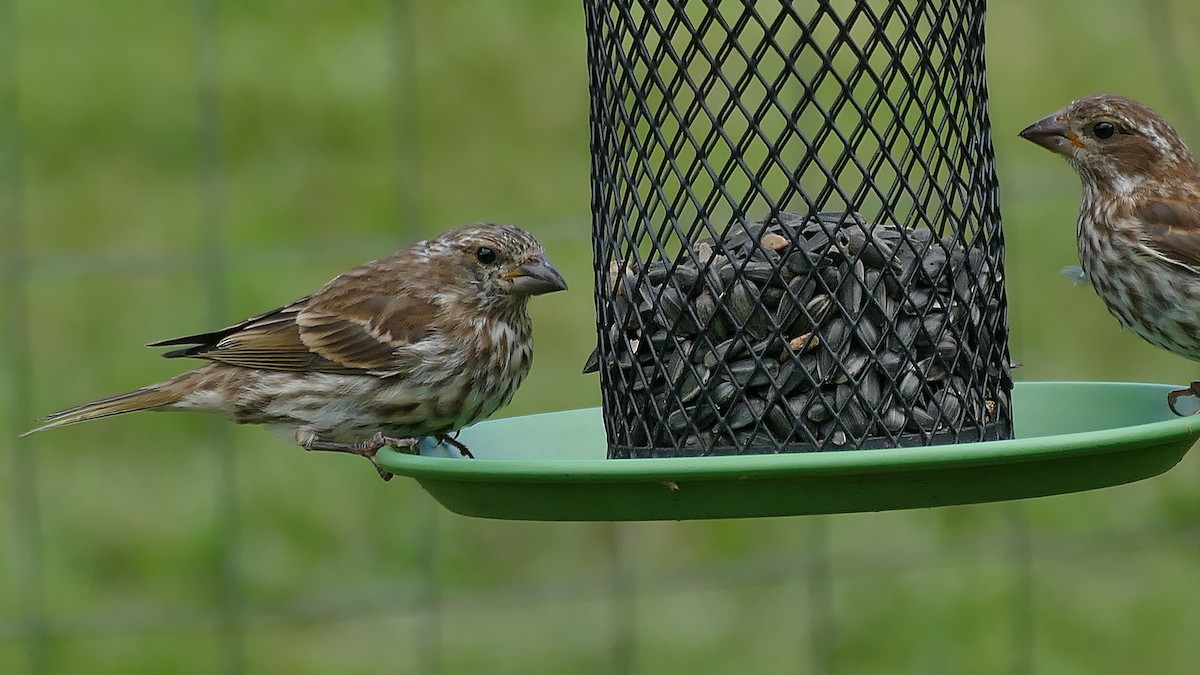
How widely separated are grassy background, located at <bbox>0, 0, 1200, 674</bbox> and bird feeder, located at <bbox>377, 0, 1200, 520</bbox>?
3349 mm

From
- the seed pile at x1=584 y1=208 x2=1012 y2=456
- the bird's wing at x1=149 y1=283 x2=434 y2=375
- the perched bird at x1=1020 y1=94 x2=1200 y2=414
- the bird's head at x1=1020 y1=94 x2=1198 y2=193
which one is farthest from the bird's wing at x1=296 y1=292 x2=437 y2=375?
the bird's head at x1=1020 y1=94 x2=1198 y2=193

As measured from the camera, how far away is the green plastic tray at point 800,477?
372 centimetres

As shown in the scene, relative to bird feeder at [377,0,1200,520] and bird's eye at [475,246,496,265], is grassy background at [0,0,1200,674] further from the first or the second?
bird feeder at [377,0,1200,520]

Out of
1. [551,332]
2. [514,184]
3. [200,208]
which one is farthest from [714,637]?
[200,208]

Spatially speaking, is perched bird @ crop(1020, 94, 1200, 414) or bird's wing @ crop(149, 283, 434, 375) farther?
perched bird @ crop(1020, 94, 1200, 414)

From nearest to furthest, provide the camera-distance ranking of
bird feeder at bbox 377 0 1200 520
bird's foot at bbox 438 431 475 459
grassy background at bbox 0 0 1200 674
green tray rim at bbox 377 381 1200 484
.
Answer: green tray rim at bbox 377 381 1200 484, bird feeder at bbox 377 0 1200 520, bird's foot at bbox 438 431 475 459, grassy background at bbox 0 0 1200 674

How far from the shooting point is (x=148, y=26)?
400 inches

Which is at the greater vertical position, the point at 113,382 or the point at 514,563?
the point at 113,382

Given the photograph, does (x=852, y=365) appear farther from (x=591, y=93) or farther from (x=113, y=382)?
(x=113, y=382)

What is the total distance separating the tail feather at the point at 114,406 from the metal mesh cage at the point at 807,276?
92.0 inches

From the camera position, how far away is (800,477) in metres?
3.75

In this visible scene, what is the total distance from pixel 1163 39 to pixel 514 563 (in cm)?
475

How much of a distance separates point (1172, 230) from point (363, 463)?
433cm

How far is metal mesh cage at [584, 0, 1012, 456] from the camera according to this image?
454 cm
